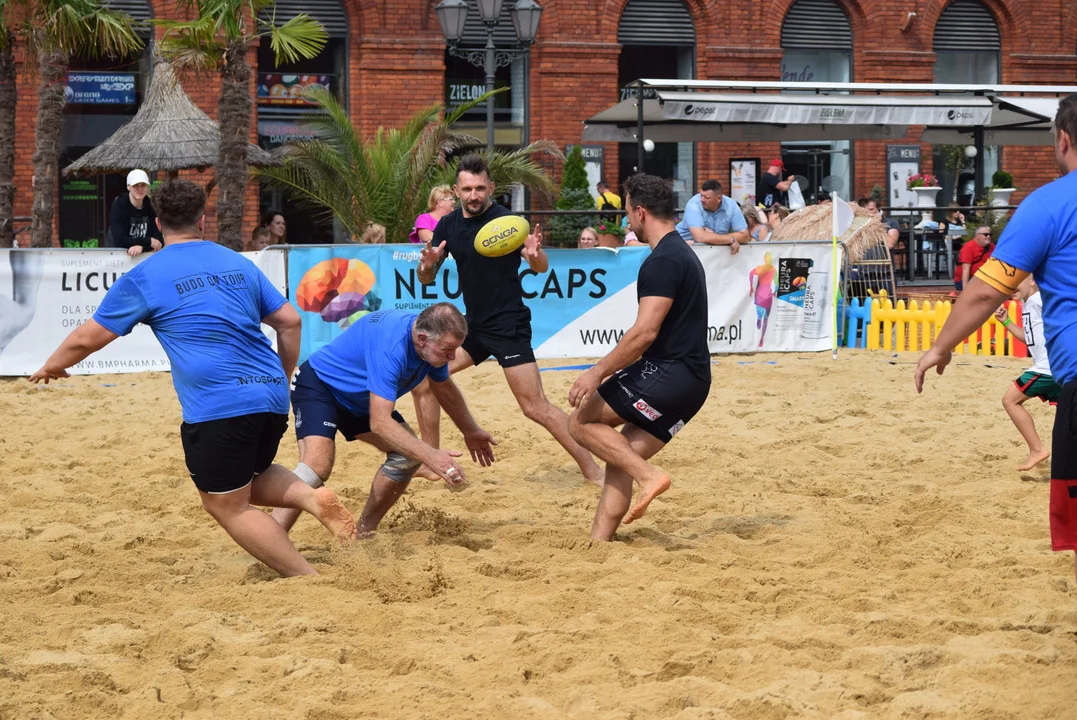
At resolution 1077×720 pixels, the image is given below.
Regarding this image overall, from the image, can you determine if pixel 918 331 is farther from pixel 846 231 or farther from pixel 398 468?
pixel 398 468

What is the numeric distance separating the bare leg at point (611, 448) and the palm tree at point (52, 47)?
1123cm

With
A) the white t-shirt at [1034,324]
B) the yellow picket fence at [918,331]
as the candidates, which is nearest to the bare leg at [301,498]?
the white t-shirt at [1034,324]

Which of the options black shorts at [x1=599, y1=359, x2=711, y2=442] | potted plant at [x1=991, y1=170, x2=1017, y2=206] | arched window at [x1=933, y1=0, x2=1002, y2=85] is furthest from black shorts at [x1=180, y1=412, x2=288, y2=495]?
arched window at [x1=933, y1=0, x2=1002, y2=85]

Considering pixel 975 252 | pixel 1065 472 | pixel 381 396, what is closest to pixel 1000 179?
pixel 975 252

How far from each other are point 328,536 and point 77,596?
1.54 metres

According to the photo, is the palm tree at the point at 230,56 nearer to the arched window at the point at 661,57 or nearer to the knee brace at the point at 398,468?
the arched window at the point at 661,57

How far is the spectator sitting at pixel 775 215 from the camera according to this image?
17.6m

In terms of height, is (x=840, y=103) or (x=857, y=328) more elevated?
(x=840, y=103)

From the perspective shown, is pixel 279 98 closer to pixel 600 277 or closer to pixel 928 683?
pixel 600 277

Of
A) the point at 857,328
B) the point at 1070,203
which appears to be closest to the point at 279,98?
the point at 857,328

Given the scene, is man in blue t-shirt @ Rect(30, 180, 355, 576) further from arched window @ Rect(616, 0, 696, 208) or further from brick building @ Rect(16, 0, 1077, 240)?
arched window @ Rect(616, 0, 696, 208)

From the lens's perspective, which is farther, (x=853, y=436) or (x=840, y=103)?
(x=840, y=103)

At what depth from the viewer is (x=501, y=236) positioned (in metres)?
7.70

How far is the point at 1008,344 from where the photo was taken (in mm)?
14477
